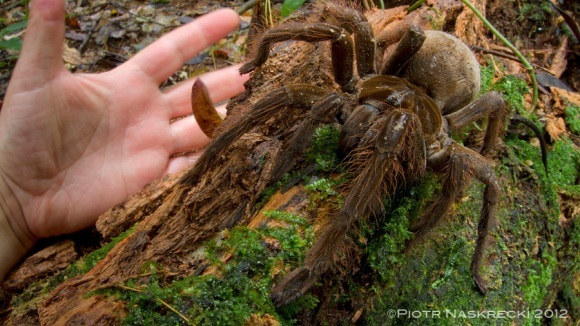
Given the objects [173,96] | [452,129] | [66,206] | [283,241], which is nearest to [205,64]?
[173,96]

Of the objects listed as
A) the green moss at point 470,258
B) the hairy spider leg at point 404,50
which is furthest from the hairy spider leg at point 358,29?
the green moss at point 470,258

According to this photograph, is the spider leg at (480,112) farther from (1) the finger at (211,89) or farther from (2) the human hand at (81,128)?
(2) the human hand at (81,128)

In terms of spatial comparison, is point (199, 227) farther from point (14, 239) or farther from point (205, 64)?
point (205, 64)

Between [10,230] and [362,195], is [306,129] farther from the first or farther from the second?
[10,230]

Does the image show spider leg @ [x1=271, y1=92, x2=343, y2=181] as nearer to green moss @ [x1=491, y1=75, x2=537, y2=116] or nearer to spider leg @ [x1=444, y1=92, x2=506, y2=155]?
spider leg @ [x1=444, y1=92, x2=506, y2=155]

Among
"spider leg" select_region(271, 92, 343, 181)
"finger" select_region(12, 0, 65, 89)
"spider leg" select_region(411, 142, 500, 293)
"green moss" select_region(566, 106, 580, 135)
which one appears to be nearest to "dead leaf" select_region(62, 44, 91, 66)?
"finger" select_region(12, 0, 65, 89)
